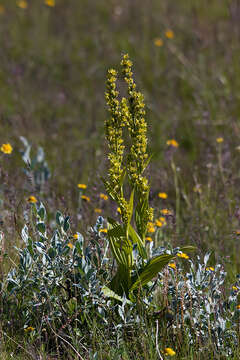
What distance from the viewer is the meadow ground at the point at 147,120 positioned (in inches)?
110

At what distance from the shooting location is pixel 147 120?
2680 millimetres

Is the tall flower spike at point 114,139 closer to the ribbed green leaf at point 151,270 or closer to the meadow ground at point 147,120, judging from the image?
the meadow ground at point 147,120

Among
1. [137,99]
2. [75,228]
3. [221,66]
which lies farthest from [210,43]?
[137,99]

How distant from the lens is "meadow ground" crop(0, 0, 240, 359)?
9.18 ft

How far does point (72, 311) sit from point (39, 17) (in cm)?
618

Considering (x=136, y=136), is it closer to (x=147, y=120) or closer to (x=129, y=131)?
(x=129, y=131)

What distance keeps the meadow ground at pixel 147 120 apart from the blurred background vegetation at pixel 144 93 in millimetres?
16

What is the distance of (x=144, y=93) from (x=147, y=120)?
3188 mm

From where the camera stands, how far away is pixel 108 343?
2.24 m

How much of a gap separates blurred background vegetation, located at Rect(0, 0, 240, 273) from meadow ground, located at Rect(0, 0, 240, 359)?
0.02 meters

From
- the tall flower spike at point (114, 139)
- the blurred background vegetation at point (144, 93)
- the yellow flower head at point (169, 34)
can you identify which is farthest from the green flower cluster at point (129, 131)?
the yellow flower head at point (169, 34)

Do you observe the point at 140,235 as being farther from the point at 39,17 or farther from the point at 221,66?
the point at 39,17

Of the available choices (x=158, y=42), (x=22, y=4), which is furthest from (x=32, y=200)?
(x=22, y=4)

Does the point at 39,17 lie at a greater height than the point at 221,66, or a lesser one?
greater
